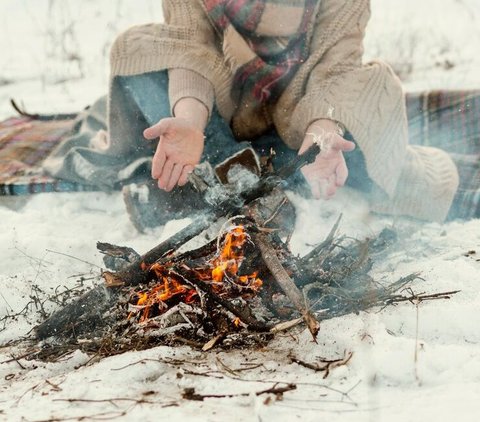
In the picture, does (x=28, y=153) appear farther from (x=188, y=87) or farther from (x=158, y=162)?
(x=158, y=162)

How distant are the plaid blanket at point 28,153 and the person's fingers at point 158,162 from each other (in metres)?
0.82

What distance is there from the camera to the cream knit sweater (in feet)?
7.36

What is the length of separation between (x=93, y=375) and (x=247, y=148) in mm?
1215

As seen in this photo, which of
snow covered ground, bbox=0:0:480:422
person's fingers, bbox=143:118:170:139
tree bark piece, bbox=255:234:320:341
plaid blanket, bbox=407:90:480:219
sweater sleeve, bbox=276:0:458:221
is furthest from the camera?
plaid blanket, bbox=407:90:480:219

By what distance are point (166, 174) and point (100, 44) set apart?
3764mm

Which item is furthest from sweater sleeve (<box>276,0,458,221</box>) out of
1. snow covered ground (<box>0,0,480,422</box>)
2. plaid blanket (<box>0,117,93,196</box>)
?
plaid blanket (<box>0,117,93,196</box>)

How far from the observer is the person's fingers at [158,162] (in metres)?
1.88

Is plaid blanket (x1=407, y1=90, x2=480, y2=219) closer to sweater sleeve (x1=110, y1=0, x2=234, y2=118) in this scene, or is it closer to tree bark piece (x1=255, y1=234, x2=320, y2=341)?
sweater sleeve (x1=110, y1=0, x2=234, y2=118)

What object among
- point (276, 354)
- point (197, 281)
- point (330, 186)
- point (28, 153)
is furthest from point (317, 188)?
point (28, 153)

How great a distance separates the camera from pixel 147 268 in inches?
60.3

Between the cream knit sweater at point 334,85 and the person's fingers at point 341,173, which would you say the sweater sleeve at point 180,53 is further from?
the person's fingers at point 341,173

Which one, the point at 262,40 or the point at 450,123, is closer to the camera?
the point at 262,40

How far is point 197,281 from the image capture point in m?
1.45

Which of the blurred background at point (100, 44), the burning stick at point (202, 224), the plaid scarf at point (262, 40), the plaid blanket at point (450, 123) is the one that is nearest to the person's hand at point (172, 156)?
the burning stick at point (202, 224)
